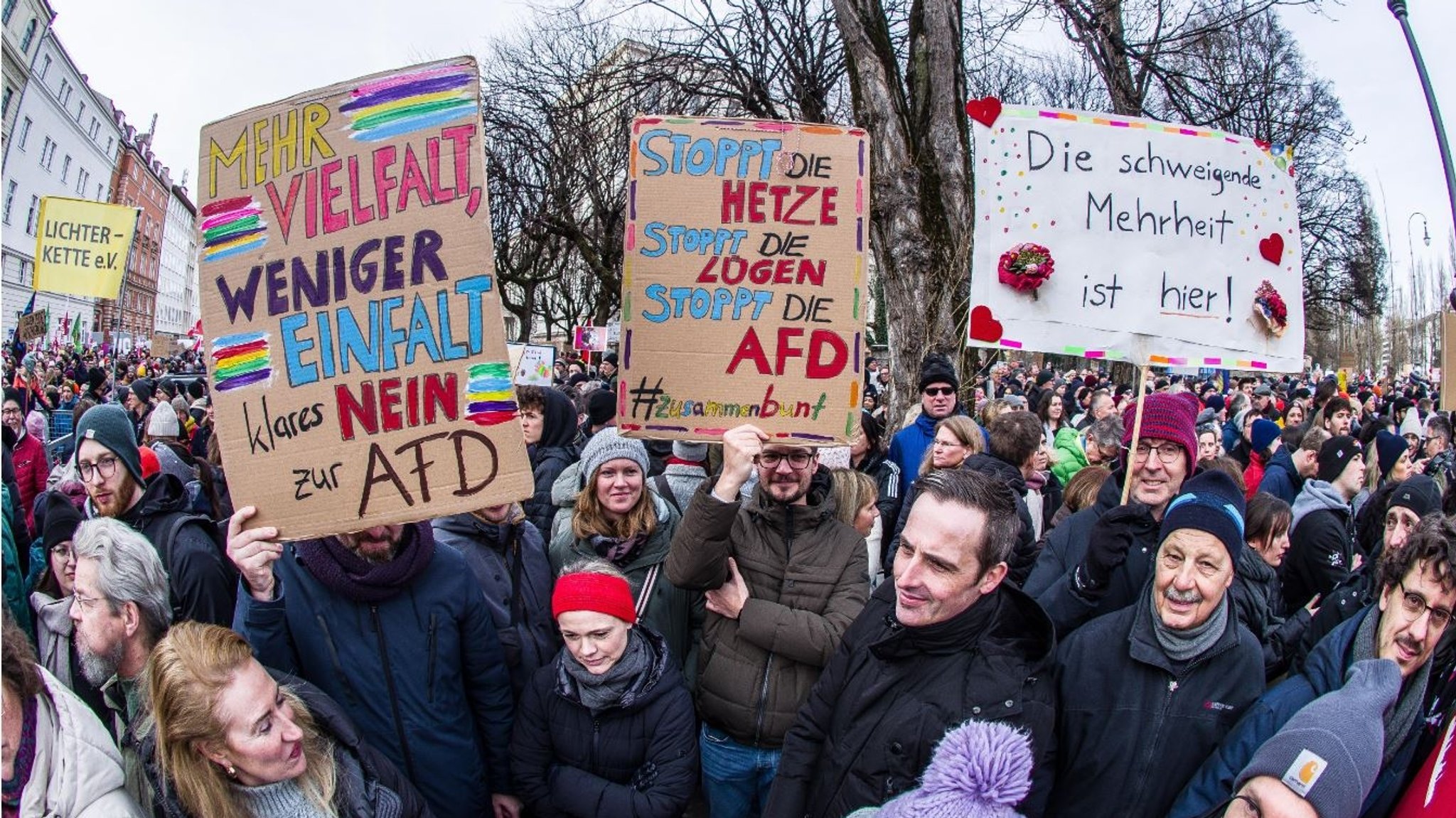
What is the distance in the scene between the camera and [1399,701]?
2.22 meters

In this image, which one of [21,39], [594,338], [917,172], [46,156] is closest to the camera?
[917,172]

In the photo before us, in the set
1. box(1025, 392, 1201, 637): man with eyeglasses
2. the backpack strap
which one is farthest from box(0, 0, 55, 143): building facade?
box(1025, 392, 1201, 637): man with eyeglasses

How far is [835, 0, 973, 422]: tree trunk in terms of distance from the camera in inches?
331

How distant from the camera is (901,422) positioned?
27.6 feet

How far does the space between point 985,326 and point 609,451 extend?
4.70ft

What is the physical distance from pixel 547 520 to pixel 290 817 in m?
2.12

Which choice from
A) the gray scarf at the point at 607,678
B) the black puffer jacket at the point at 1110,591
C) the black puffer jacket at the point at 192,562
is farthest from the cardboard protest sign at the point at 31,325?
the black puffer jacket at the point at 1110,591

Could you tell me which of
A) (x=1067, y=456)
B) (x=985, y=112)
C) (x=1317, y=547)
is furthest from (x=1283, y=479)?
(x=985, y=112)

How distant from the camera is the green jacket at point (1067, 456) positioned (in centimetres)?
622

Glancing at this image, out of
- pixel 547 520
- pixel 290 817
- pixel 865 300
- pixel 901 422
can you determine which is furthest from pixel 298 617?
pixel 901 422

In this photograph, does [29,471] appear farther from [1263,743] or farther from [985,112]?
[1263,743]

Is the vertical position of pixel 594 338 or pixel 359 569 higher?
pixel 594 338

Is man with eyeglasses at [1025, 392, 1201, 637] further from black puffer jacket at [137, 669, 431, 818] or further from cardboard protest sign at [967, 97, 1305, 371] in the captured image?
black puffer jacket at [137, 669, 431, 818]

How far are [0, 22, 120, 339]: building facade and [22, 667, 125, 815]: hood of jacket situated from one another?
3975cm
